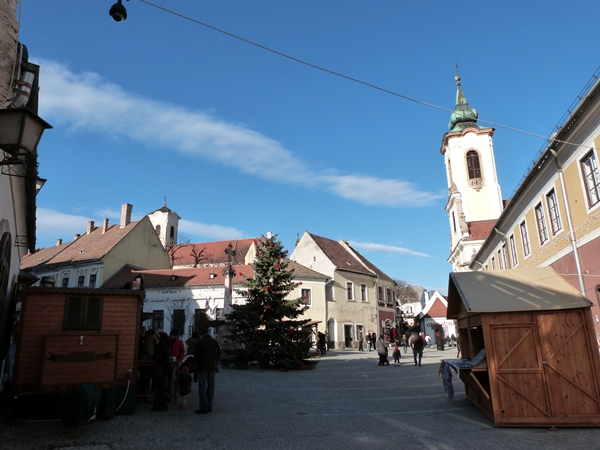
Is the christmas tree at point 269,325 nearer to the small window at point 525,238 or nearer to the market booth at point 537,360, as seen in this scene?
the small window at point 525,238

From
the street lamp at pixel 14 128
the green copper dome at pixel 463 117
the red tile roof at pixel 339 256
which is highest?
the green copper dome at pixel 463 117

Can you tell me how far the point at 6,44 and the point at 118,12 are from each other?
1906 mm

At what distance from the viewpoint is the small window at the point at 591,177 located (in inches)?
455

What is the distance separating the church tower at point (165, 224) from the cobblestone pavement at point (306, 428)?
63.3m

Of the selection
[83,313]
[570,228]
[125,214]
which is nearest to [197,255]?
[125,214]

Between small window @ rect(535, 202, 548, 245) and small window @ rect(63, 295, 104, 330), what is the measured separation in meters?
15.0

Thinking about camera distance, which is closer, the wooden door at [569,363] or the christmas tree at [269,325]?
the wooden door at [569,363]

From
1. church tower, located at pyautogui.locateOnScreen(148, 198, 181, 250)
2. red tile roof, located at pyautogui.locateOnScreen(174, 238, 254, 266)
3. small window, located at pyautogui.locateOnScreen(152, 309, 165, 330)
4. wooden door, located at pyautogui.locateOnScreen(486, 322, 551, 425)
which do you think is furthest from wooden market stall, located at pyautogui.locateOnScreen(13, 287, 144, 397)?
church tower, located at pyautogui.locateOnScreen(148, 198, 181, 250)

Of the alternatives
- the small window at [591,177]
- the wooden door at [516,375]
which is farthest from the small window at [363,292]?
the wooden door at [516,375]

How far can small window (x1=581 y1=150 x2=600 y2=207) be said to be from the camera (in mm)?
11546

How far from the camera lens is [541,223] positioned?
653 inches

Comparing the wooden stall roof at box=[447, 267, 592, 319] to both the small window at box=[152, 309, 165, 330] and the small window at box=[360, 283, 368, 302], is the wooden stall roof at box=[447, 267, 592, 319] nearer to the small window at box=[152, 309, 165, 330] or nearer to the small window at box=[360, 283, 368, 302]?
the small window at box=[152, 309, 165, 330]

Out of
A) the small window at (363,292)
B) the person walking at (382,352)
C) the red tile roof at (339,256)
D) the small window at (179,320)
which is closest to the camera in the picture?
the person walking at (382,352)

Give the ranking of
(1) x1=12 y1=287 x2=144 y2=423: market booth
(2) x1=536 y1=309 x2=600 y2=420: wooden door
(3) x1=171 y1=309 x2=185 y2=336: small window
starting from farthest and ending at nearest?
(3) x1=171 y1=309 x2=185 y2=336: small window < (1) x1=12 y1=287 x2=144 y2=423: market booth < (2) x1=536 y1=309 x2=600 y2=420: wooden door
